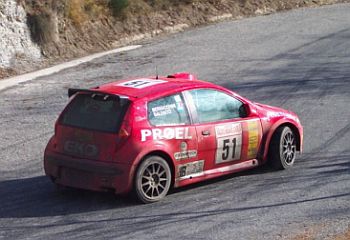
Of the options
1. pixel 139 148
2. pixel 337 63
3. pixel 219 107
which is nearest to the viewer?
pixel 139 148

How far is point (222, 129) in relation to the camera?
38.7 feet

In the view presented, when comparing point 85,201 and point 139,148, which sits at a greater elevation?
point 139,148

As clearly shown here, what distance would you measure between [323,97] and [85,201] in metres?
8.21

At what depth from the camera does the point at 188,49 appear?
2323cm

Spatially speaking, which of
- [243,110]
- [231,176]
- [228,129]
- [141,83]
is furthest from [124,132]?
[231,176]

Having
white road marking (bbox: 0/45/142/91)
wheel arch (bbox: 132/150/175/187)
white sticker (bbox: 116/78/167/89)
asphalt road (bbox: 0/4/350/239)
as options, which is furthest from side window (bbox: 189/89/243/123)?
white road marking (bbox: 0/45/142/91)

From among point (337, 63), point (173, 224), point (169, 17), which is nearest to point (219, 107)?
point (173, 224)

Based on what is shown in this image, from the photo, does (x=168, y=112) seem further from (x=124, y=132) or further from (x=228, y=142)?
(x=228, y=142)

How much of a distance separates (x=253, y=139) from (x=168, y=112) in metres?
1.54

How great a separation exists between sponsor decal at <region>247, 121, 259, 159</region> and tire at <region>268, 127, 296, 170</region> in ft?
1.08

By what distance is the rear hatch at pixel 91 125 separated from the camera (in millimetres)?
10812

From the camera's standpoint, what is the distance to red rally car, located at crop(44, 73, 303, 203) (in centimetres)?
1076

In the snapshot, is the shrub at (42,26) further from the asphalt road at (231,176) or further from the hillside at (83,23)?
the asphalt road at (231,176)

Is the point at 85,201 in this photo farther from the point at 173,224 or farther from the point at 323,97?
the point at 323,97
